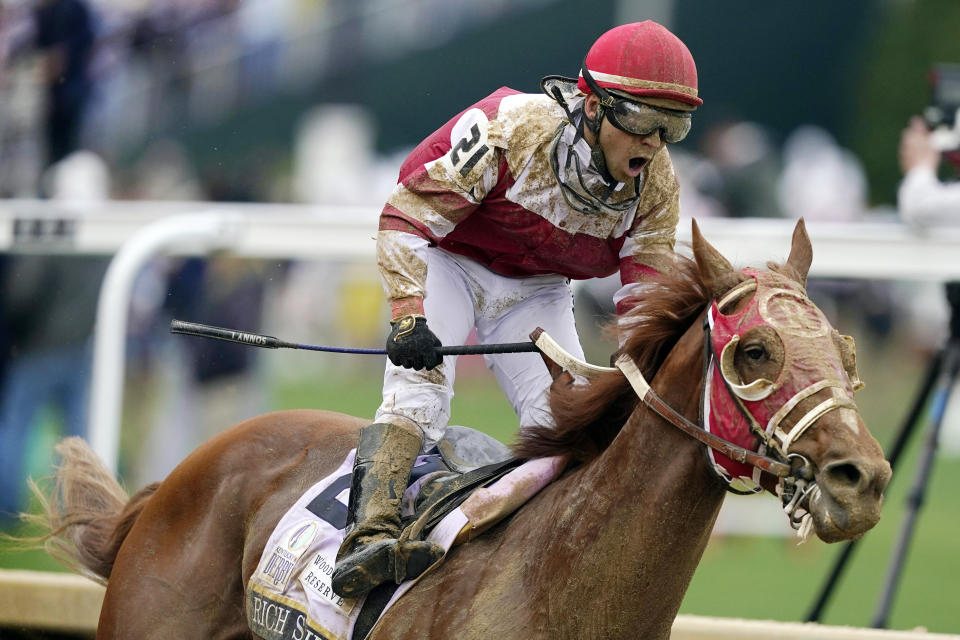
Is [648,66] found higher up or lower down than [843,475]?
higher up

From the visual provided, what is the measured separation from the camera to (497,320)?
3816 millimetres

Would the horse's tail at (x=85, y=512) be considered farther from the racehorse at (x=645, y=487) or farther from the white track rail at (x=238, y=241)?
the racehorse at (x=645, y=487)

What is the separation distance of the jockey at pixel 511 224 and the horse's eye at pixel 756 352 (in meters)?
0.50

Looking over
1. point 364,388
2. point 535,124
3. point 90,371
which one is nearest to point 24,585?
point 535,124

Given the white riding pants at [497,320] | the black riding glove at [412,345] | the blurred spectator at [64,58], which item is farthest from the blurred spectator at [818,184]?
the black riding glove at [412,345]

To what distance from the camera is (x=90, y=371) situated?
817 cm

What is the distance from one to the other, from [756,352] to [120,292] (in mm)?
3410

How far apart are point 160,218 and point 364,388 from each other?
10.2 m

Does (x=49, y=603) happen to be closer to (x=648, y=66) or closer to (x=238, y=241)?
(x=238, y=241)

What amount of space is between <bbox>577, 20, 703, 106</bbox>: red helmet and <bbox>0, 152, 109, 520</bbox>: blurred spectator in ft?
16.4

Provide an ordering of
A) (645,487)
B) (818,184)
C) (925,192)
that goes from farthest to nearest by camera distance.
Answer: (818,184)
(925,192)
(645,487)

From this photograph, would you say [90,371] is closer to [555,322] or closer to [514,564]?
[555,322]

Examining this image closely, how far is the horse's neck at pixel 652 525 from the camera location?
2.88 metres

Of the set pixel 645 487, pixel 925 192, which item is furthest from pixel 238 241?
pixel 645 487
